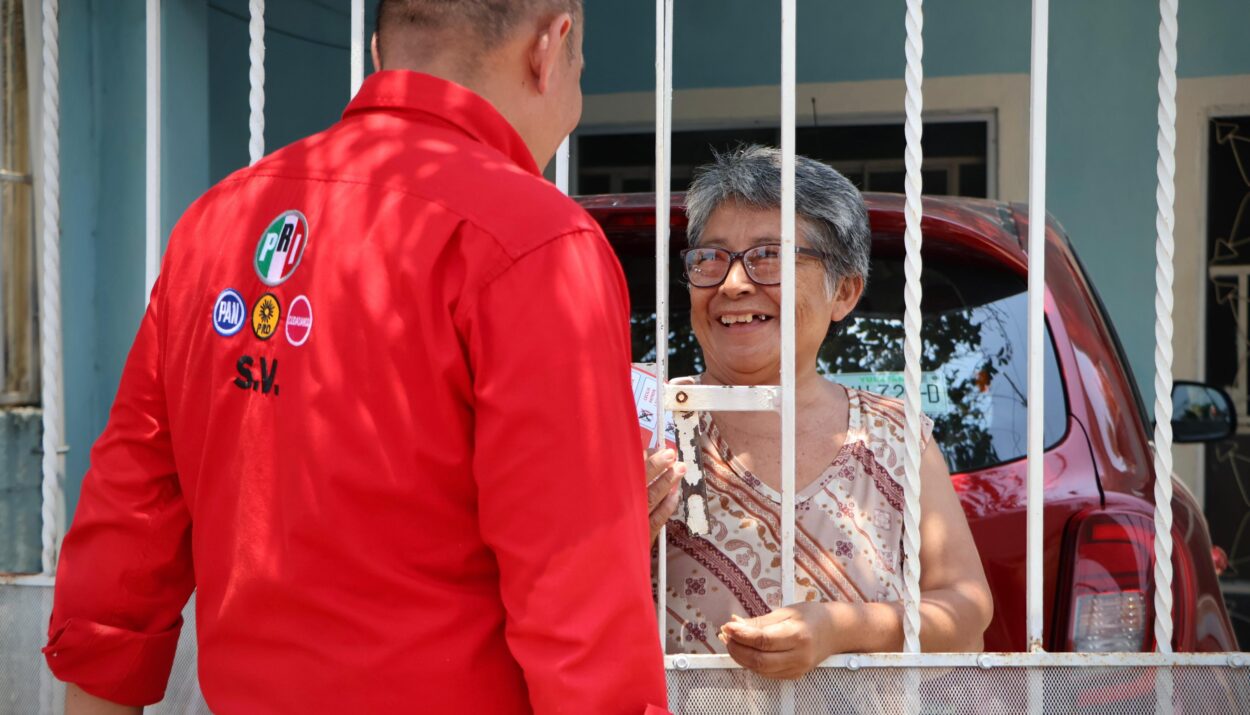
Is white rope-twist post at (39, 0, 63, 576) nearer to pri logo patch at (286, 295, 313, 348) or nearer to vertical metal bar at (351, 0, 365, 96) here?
vertical metal bar at (351, 0, 365, 96)

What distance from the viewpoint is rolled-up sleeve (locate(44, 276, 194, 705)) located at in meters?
1.50

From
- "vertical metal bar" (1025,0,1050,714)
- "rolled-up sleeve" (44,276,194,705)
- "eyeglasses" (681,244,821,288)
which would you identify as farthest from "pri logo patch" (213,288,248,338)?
"vertical metal bar" (1025,0,1050,714)

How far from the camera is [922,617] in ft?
6.50

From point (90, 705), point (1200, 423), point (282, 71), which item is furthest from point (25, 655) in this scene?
point (282, 71)

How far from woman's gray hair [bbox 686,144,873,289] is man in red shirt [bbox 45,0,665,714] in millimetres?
863

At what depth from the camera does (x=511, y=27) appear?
138 cm

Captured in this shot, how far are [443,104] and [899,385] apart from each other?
4.87 feet

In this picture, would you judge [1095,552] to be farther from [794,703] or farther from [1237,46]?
[1237,46]

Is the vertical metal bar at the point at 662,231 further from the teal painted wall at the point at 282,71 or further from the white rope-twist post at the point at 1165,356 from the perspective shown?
the teal painted wall at the point at 282,71

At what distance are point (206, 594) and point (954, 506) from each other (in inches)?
48.5

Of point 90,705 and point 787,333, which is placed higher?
Result: point 787,333

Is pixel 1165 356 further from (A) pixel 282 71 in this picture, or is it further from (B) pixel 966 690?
(A) pixel 282 71

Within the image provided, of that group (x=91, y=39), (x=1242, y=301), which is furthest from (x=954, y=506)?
(x=1242, y=301)

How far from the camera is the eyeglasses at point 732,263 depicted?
219cm
